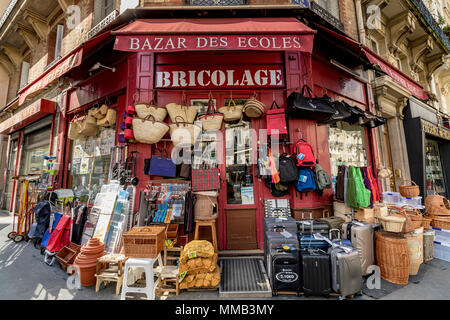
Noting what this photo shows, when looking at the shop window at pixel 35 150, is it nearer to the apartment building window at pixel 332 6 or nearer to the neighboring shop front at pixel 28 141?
the neighboring shop front at pixel 28 141

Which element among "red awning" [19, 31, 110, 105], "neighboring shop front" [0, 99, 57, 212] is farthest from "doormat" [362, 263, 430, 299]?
"neighboring shop front" [0, 99, 57, 212]

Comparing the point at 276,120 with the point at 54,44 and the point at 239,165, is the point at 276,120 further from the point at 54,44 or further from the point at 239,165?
the point at 54,44

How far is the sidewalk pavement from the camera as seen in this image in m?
2.87

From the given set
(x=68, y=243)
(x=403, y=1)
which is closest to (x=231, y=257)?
(x=68, y=243)

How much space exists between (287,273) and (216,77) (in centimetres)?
421

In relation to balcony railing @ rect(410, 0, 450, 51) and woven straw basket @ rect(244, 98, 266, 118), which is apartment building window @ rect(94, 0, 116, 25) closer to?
woven straw basket @ rect(244, 98, 266, 118)

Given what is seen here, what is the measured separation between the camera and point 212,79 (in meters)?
4.60

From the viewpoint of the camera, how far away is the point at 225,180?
4438 mm

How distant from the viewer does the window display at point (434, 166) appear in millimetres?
8898

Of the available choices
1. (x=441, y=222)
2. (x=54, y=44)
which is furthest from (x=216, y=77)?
(x=54, y=44)

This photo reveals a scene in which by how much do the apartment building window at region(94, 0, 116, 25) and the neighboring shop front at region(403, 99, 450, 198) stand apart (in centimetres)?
1197

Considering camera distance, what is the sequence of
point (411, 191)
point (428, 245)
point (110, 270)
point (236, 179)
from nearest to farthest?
point (110, 270) → point (428, 245) → point (236, 179) → point (411, 191)

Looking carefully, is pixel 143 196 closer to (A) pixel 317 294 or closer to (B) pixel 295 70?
(A) pixel 317 294
